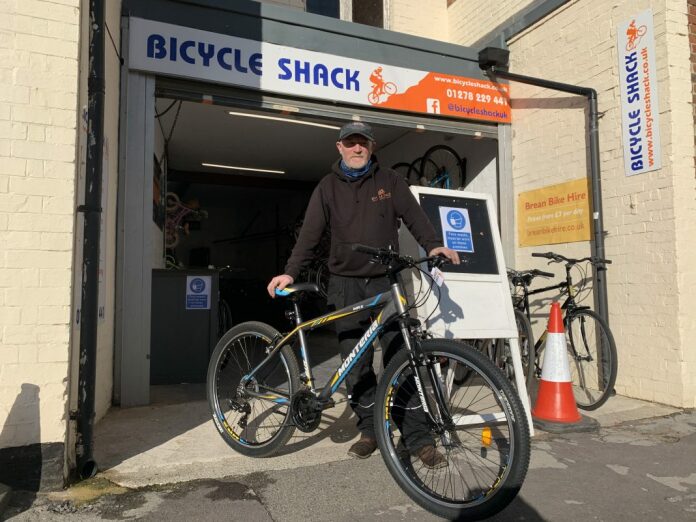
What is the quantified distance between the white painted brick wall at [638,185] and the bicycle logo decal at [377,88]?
171cm

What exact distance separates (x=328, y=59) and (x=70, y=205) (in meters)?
3.37

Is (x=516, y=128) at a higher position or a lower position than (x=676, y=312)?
higher

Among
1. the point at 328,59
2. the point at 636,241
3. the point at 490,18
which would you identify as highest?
the point at 490,18

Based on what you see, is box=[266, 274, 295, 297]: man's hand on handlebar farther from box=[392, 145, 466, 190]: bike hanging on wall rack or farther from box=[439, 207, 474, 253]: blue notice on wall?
box=[392, 145, 466, 190]: bike hanging on wall rack

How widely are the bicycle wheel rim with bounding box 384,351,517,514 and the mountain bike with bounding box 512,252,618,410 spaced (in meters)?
2.14

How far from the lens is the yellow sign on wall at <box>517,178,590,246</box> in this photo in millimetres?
5215

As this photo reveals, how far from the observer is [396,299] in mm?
2607

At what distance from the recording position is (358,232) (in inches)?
122

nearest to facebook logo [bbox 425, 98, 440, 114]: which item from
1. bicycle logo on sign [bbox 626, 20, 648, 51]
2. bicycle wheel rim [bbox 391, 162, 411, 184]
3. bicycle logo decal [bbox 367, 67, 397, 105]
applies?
bicycle logo decal [bbox 367, 67, 397, 105]

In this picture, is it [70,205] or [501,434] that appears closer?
[501,434]

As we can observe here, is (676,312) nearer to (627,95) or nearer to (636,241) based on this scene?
(636,241)

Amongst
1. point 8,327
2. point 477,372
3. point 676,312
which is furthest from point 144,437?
point 676,312

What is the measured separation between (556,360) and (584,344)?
3.40 ft

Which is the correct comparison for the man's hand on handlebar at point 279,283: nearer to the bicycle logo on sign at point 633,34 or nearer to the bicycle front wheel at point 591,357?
the bicycle front wheel at point 591,357
